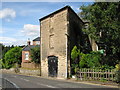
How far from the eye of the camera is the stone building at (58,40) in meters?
26.0

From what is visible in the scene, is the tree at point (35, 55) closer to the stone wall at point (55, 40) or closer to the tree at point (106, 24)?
the stone wall at point (55, 40)

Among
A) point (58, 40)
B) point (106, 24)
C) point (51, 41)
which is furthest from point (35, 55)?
point (106, 24)

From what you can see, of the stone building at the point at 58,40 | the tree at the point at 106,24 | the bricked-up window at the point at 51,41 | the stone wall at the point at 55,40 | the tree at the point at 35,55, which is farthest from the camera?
the tree at the point at 35,55

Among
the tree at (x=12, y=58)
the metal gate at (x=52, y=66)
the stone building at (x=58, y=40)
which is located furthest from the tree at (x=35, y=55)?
the tree at (x=12, y=58)

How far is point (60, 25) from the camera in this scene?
90.2ft

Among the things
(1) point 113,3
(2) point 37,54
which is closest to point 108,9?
(1) point 113,3

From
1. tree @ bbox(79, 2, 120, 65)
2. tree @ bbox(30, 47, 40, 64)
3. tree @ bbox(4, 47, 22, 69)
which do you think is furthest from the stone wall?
tree @ bbox(4, 47, 22, 69)

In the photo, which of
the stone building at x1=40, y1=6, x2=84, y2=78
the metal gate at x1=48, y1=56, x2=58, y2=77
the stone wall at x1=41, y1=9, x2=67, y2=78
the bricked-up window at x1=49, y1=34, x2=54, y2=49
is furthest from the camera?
the bricked-up window at x1=49, y1=34, x2=54, y2=49

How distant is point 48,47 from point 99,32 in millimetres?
12250

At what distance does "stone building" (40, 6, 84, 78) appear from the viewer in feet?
85.4

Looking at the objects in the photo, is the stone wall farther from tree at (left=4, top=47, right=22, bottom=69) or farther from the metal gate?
tree at (left=4, top=47, right=22, bottom=69)

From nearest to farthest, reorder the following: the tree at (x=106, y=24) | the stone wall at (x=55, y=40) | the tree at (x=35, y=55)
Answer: the tree at (x=106, y=24) < the stone wall at (x=55, y=40) < the tree at (x=35, y=55)

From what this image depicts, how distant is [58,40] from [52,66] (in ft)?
14.0

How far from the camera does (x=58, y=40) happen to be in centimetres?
2756
